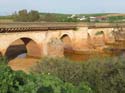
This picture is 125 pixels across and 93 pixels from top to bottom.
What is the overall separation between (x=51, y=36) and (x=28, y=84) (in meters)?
36.4

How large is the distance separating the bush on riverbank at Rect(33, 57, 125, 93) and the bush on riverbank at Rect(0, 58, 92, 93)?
5057mm

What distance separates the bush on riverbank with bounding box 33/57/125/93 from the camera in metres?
22.3

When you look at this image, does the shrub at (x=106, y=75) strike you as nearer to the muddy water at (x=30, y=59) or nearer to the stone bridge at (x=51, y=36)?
the muddy water at (x=30, y=59)

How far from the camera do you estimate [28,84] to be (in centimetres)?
1569

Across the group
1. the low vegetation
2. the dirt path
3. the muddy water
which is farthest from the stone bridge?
the low vegetation

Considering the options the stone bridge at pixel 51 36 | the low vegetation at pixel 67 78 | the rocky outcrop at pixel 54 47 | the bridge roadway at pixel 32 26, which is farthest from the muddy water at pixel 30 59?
the low vegetation at pixel 67 78

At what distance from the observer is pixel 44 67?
87.7 feet

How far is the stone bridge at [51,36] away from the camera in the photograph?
4256cm

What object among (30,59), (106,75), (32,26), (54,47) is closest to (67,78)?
(106,75)

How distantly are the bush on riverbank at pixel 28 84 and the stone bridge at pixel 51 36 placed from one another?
24527 millimetres

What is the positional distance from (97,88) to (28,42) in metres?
27.8

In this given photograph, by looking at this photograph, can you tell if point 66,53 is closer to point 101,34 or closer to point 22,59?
point 22,59

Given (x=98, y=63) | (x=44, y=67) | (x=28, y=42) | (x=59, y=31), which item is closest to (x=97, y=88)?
(x=98, y=63)

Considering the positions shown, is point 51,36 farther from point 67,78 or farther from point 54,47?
point 67,78
